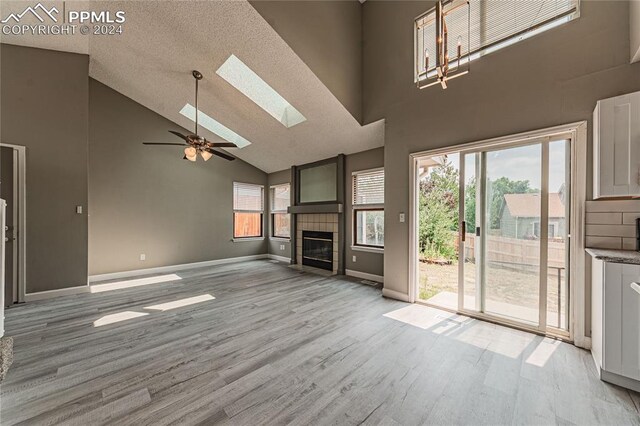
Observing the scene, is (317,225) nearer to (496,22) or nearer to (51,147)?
(496,22)

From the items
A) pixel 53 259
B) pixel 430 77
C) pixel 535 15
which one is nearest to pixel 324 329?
pixel 430 77

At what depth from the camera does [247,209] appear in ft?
22.8

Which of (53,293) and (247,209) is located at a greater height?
(247,209)

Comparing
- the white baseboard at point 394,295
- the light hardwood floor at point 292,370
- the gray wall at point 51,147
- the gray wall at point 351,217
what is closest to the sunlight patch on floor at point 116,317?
the light hardwood floor at point 292,370

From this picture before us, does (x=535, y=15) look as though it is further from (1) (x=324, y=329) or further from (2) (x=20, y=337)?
(2) (x=20, y=337)

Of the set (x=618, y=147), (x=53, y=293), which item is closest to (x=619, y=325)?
(x=618, y=147)

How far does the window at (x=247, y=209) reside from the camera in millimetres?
6719

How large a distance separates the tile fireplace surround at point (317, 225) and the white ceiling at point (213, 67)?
136cm

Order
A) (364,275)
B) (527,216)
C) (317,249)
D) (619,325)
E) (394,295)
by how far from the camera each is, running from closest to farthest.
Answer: (619,325) → (527,216) → (394,295) → (364,275) → (317,249)

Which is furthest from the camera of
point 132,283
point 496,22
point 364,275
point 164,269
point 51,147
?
point 164,269

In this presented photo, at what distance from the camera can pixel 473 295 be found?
3086 millimetres

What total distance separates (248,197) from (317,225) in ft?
7.76

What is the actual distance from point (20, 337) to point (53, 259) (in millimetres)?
1766

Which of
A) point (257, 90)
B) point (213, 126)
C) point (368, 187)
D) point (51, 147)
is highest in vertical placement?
point (257, 90)
